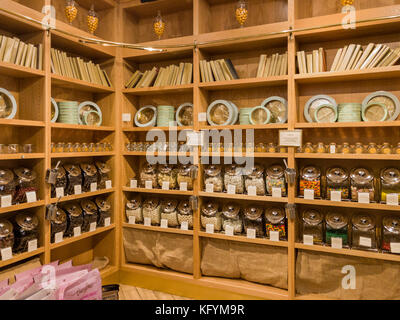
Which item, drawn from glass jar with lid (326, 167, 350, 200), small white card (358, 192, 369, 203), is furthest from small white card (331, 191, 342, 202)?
small white card (358, 192, 369, 203)

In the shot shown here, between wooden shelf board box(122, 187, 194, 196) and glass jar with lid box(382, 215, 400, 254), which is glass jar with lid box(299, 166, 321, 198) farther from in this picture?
wooden shelf board box(122, 187, 194, 196)

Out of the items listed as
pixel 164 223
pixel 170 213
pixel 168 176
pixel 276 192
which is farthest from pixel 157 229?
pixel 276 192

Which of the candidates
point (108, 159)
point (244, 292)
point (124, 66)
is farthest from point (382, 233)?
point (124, 66)

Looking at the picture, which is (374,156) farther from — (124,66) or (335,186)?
(124,66)

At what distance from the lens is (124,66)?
9.97 feet

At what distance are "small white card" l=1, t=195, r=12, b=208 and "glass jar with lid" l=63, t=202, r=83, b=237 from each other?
21.9 inches

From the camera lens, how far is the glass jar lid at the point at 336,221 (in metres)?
2.35

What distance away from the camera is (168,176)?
9.41 feet

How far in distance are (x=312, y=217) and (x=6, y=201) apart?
216 centimetres

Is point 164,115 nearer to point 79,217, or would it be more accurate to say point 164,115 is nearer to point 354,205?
point 79,217

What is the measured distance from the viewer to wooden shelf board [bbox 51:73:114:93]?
244 centimetres

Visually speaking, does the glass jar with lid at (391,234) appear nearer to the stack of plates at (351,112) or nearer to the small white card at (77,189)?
the stack of plates at (351,112)

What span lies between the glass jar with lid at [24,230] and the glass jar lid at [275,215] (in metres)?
1.75

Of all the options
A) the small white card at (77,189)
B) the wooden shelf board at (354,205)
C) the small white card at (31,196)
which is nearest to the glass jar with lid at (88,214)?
the small white card at (77,189)
